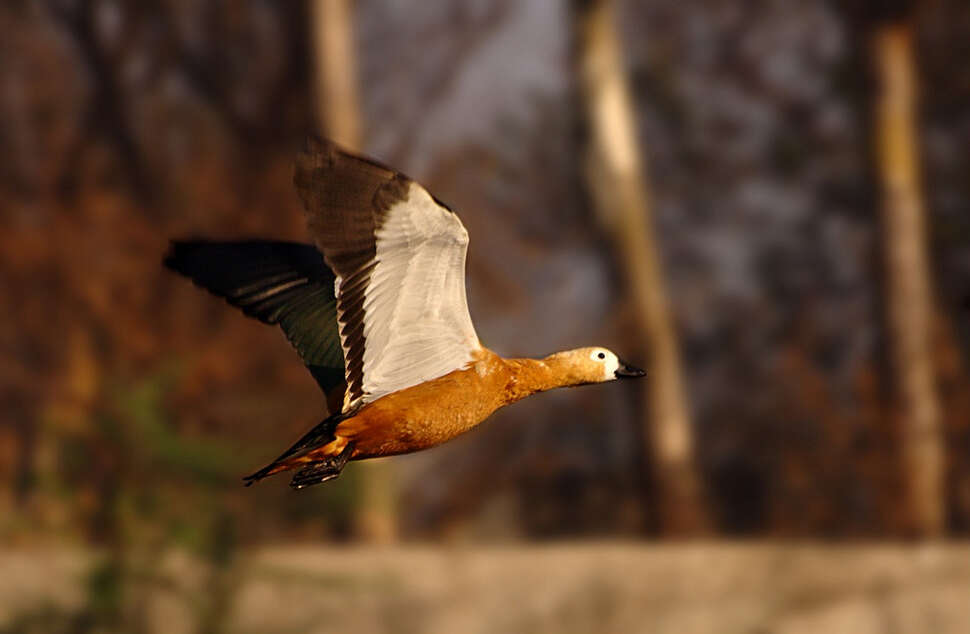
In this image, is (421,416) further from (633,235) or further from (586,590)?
(633,235)

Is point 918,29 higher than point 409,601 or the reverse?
higher

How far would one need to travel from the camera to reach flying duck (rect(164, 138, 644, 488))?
1048 mm

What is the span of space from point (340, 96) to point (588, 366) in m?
5.61

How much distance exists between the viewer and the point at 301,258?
1.47 m

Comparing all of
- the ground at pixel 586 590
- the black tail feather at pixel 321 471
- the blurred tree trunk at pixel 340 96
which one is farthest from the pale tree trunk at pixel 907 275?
the black tail feather at pixel 321 471

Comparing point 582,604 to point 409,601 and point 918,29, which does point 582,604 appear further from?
point 918,29

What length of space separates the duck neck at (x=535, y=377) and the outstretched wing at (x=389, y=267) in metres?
0.04

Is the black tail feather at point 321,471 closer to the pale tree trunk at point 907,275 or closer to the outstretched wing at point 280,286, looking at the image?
the outstretched wing at point 280,286

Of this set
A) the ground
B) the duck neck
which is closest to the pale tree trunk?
the ground

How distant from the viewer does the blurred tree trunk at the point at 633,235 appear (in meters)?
7.07

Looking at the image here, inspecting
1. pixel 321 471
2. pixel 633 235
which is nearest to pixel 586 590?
pixel 633 235

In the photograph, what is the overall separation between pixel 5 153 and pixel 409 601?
14.7 feet

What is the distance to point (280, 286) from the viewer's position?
1399mm

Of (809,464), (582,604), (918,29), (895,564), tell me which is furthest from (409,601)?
(918,29)
